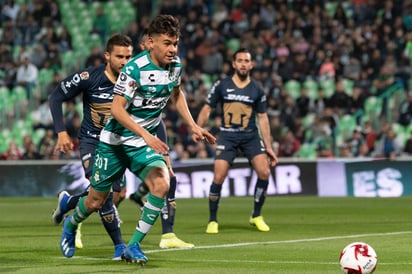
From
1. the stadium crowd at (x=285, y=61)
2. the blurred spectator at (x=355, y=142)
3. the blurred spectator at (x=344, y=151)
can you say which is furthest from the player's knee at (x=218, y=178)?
the blurred spectator at (x=355, y=142)

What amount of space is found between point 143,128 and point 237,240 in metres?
3.86

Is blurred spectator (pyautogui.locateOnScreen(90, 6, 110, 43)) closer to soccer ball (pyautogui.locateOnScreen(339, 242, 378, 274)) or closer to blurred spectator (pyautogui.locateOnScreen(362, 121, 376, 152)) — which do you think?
blurred spectator (pyautogui.locateOnScreen(362, 121, 376, 152))

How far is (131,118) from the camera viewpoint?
998 cm

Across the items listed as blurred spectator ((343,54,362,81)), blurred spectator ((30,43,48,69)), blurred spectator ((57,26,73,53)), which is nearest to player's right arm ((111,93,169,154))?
blurred spectator ((343,54,362,81))

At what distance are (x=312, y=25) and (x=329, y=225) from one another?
15.0m

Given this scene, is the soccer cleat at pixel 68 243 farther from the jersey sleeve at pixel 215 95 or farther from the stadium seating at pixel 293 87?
the stadium seating at pixel 293 87

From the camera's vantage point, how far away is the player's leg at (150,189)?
9984 millimetres

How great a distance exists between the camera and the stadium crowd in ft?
86.2

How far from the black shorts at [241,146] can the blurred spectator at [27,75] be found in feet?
48.9

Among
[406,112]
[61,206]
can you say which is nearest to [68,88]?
[61,206]

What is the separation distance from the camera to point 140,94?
33.3 ft

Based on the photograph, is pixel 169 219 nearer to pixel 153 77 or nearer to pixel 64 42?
pixel 153 77

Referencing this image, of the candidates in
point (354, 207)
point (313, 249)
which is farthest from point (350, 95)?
point (313, 249)

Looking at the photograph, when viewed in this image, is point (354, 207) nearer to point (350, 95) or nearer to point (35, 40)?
point (350, 95)
